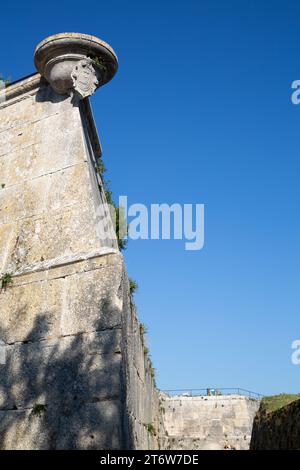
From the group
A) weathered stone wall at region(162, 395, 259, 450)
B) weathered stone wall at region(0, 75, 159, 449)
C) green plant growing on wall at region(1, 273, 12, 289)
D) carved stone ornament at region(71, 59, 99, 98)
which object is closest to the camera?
weathered stone wall at region(0, 75, 159, 449)

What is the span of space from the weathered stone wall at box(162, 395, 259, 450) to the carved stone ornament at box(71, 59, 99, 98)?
1882 cm

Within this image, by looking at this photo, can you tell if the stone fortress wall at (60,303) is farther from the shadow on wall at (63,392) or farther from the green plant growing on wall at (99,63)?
the green plant growing on wall at (99,63)

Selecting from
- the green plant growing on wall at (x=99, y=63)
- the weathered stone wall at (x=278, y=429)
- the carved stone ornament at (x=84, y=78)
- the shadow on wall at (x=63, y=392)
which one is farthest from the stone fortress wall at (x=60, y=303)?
the weathered stone wall at (x=278, y=429)

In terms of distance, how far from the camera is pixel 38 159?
558 cm

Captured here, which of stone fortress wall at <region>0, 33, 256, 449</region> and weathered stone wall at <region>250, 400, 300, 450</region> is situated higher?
stone fortress wall at <region>0, 33, 256, 449</region>

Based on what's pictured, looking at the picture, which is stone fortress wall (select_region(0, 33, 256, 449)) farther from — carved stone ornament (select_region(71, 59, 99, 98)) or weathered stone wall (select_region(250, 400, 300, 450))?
weathered stone wall (select_region(250, 400, 300, 450))

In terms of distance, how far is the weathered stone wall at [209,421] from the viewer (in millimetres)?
20328

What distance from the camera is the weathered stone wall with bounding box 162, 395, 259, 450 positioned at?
20.3 m

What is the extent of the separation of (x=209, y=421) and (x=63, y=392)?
19810 mm

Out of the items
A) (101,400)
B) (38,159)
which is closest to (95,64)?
(38,159)

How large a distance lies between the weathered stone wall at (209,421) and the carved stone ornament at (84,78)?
18817 millimetres

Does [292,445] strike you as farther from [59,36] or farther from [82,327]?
[59,36]

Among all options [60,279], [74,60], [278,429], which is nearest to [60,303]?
[60,279]
